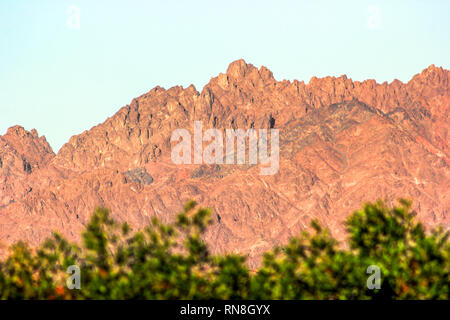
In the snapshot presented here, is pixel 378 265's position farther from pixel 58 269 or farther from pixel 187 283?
pixel 58 269

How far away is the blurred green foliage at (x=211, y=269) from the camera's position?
67812 millimetres

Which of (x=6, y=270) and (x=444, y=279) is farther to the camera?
(x=6, y=270)

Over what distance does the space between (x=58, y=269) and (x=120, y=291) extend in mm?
9948

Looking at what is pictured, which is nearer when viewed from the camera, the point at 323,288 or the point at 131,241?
the point at 323,288

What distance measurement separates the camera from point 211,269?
→ 7444 centimetres

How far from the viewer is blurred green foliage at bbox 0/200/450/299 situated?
67.8 m
